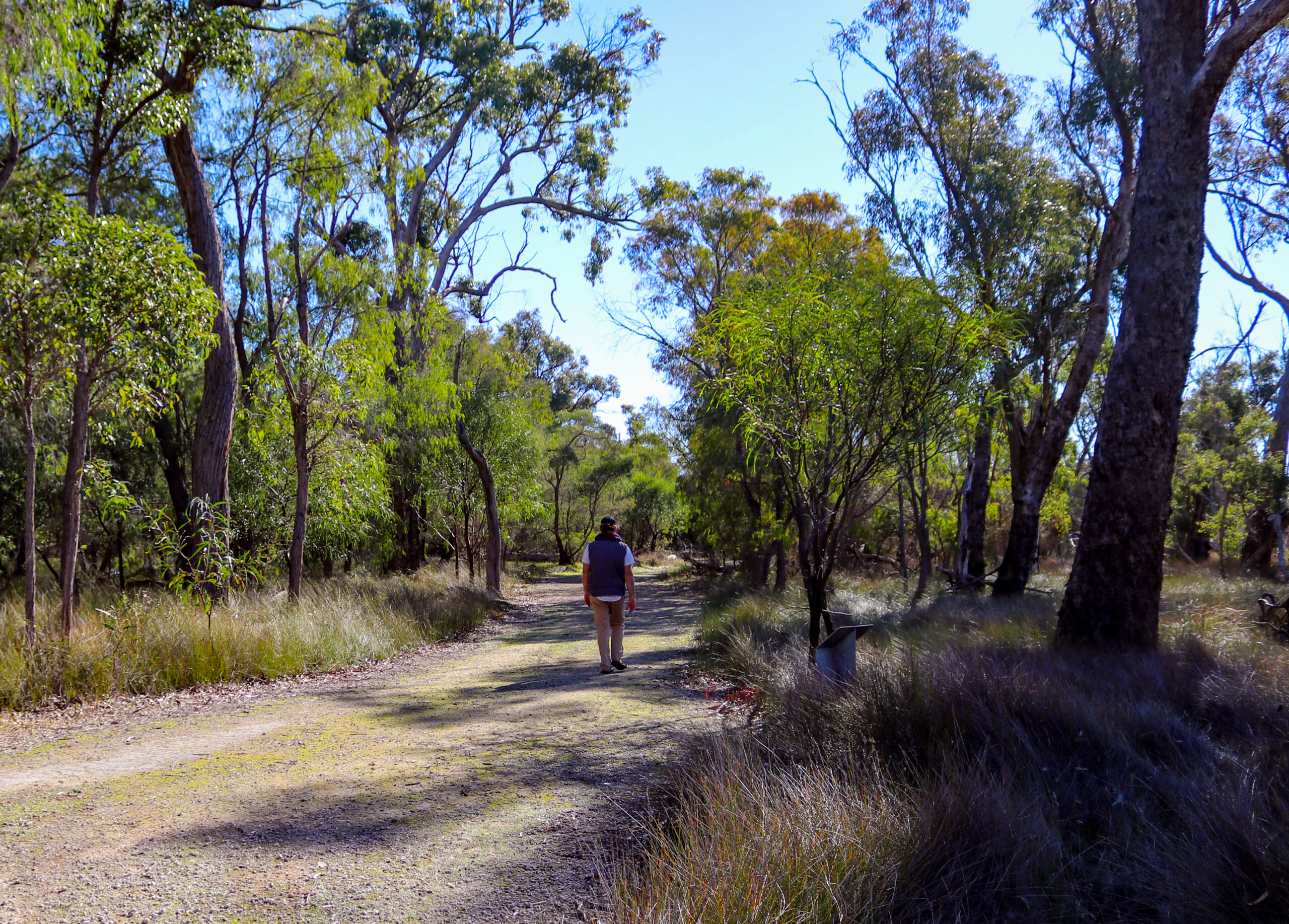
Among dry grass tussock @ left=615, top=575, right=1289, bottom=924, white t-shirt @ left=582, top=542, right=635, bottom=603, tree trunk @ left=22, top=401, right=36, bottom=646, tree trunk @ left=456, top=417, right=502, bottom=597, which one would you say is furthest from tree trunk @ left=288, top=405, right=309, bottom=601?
dry grass tussock @ left=615, top=575, right=1289, bottom=924

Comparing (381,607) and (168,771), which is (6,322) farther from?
(381,607)

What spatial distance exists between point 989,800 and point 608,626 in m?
5.63

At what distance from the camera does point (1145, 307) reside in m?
6.81

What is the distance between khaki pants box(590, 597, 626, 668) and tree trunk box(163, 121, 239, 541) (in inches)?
223

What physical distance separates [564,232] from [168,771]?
19510 mm

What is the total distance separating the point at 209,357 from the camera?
1018cm

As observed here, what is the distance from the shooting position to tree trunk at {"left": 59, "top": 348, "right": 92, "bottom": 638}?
655 centimetres

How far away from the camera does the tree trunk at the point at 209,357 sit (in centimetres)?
1016

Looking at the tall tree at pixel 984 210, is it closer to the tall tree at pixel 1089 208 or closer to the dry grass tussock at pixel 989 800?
the tall tree at pixel 1089 208

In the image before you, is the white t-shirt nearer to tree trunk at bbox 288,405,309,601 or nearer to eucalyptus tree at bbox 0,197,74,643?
tree trunk at bbox 288,405,309,601

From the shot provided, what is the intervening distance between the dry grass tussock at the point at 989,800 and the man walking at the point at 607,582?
303 centimetres

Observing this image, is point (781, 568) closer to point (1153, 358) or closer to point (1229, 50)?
point (1153, 358)

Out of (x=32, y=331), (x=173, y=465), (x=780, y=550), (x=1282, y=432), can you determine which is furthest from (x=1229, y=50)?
(x=1282, y=432)

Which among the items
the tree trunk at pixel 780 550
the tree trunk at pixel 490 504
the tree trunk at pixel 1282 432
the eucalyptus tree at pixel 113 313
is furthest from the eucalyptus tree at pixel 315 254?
the tree trunk at pixel 1282 432
